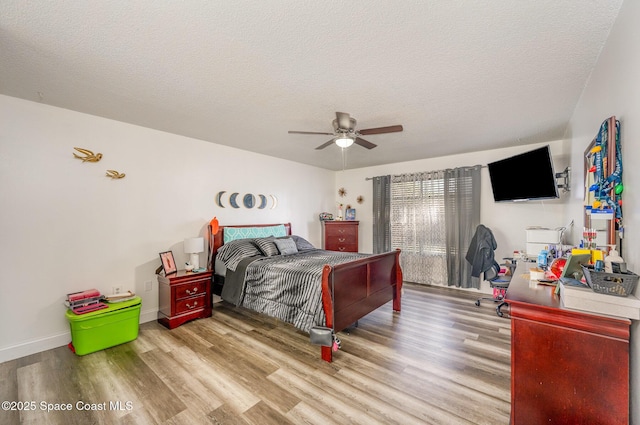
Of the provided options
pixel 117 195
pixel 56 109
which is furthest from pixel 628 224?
pixel 56 109

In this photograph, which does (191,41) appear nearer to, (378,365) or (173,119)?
(173,119)

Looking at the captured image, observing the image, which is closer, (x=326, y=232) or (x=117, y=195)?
(x=117, y=195)

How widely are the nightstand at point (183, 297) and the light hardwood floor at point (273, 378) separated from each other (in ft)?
0.59

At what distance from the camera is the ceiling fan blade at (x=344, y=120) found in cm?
253

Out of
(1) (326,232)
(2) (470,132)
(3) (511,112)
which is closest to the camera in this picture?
(3) (511,112)

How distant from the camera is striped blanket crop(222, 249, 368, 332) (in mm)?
2650

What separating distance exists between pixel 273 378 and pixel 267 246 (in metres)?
1.97

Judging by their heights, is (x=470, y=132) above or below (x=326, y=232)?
above

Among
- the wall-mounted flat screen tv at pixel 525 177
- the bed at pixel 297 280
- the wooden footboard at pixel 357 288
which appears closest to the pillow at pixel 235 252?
the bed at pixel 297 280

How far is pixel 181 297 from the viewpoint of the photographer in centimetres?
326

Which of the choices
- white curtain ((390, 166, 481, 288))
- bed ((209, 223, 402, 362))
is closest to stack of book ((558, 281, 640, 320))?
bed ((209, 223, 402, 362))

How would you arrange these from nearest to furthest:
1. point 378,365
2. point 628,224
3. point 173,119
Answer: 1. point 628,224
2. point 378,365
3. point 173,119

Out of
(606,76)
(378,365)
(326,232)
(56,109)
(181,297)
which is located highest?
(56,109)

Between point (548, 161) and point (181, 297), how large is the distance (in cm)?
472
